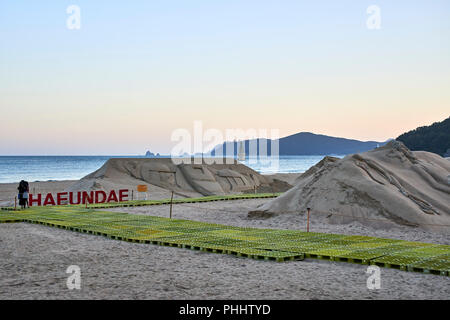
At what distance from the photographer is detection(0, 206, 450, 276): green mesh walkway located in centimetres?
1009

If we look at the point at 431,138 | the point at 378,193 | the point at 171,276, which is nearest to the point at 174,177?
the point at 378,193

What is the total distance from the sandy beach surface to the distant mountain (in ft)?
226

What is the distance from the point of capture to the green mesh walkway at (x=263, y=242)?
10.1m

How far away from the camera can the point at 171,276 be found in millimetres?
8617

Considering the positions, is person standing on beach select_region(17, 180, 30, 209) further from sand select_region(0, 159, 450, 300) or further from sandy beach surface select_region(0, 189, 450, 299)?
sandy beach surface select_region(0, 189, 450, 299)

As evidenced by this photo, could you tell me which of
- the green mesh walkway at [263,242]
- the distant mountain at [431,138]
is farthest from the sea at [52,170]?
the green mesh walkway at [263,242]

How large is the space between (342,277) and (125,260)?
167 inches

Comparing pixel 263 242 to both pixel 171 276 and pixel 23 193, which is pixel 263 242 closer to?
pixel 171 276

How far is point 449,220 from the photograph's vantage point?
16.6 m

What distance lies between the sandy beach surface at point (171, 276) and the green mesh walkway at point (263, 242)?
1.27 ft

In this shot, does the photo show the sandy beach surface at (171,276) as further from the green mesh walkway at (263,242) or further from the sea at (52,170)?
the sea at (52,170)

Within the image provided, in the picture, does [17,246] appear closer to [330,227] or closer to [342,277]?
[342,277]
